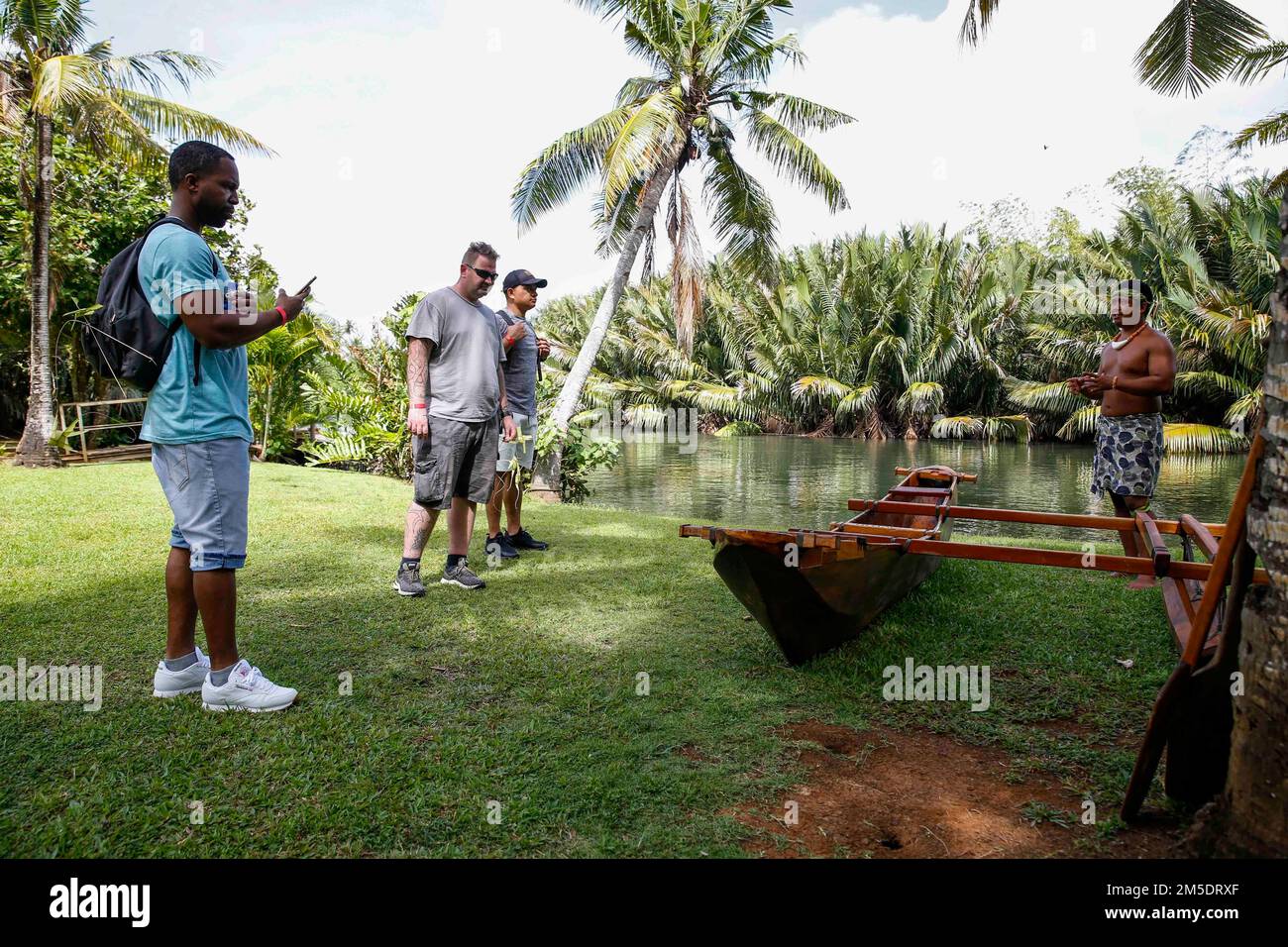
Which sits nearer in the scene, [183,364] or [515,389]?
[183,364]

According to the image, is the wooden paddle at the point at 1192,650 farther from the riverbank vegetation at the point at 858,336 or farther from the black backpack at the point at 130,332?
the riverbank vegetation at the point at 858,336

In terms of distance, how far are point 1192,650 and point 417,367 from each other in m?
4.15

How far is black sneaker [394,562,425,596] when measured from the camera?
195 inches

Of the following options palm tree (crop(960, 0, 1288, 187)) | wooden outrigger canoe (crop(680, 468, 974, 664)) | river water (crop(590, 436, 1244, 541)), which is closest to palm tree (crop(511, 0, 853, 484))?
river water (crop(590, 436, 1244, 541))

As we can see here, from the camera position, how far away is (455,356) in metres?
4.99

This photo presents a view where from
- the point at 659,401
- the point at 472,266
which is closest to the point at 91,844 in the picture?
the point at 472,266

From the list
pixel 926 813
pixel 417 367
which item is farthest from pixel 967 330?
pixel 926 813

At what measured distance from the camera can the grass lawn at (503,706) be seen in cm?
240

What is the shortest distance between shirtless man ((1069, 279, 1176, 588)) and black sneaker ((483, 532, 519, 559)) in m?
4.29

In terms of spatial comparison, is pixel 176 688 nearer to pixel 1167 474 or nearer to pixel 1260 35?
pixel 1260 35

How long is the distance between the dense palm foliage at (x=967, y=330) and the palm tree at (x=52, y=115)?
12.4 meters

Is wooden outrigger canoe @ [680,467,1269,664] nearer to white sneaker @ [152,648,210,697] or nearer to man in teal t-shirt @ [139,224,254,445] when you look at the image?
man in teal t-shirt @ [139,224,254,445]

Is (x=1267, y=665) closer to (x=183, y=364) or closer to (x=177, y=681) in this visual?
(x=183, y=364)

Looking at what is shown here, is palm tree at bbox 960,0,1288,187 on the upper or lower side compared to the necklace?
upper
